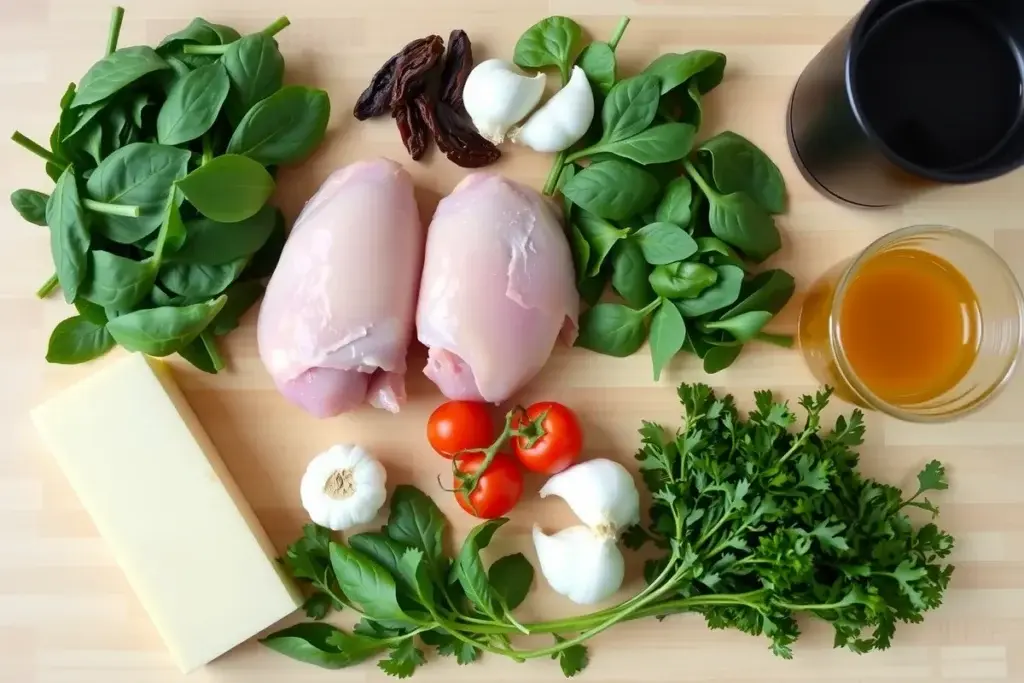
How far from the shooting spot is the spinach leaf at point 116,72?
88cm

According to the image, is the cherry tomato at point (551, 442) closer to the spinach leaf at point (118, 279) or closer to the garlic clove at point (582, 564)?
the garlic clove at point (582, 564)

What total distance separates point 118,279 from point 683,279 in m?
0.60

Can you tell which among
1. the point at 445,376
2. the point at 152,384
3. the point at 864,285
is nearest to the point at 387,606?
the point at 445,376

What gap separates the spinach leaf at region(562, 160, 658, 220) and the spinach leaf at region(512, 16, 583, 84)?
0.12m

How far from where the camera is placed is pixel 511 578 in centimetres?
93

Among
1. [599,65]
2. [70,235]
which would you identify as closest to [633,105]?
[599,65]

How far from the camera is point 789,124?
3.17 feet

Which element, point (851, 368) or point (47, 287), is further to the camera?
point (47, 287)

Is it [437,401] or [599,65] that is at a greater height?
[599,65]

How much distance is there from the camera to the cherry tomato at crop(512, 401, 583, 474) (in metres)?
0.90

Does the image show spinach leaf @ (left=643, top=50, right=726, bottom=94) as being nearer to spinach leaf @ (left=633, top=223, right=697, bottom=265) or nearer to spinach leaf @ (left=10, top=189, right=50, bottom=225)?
spinach leaf @ (left=633, top=223, right=697, bottom=265)

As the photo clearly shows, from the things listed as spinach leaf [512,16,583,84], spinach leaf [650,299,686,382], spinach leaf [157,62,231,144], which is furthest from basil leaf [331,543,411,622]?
spinach leaf [512,16,583,84]

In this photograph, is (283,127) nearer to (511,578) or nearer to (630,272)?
(630,272)

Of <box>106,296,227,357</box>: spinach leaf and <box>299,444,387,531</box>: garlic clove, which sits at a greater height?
<box>106,296,227,357</box>: spinach leaf
